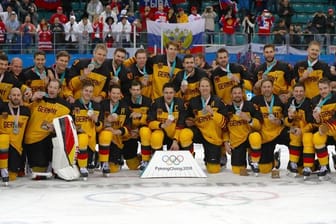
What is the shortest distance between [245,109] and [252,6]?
12.4m

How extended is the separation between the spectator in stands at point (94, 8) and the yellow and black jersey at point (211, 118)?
32.2ft

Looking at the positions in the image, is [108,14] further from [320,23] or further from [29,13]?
[320,23]

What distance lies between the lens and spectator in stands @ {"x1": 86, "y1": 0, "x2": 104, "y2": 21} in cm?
1734

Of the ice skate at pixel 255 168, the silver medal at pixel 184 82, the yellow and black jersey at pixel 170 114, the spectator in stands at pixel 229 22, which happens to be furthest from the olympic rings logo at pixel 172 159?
the spectator in stands at pixel 229 22

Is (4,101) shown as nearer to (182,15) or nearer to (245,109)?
(245,109)

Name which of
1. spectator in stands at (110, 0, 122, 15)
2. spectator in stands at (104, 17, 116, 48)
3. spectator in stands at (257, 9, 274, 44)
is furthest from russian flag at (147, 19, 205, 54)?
spectator in stands at (257, 9, 274, 44)

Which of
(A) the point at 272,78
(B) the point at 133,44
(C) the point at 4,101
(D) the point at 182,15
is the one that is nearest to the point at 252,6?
(D) the point at 182,15

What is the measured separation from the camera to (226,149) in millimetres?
8094

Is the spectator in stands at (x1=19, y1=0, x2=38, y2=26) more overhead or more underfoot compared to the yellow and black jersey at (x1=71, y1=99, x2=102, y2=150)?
more overhead

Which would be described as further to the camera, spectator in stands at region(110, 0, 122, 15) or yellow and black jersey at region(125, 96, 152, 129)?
spectator in stands at region(110, 0, 122, 15)

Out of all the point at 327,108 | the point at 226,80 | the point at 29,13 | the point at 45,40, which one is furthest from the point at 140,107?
the point at 29,13

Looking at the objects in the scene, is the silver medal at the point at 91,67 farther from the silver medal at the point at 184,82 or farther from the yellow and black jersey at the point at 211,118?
the yellow and black jersey at the point at 211,118

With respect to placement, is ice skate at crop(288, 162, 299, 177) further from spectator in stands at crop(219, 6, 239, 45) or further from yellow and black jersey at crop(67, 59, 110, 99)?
spectator in stands at crop(219, 6, 239, 45)

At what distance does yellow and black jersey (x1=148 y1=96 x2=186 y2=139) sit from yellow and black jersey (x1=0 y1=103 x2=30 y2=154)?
1.48 metres
